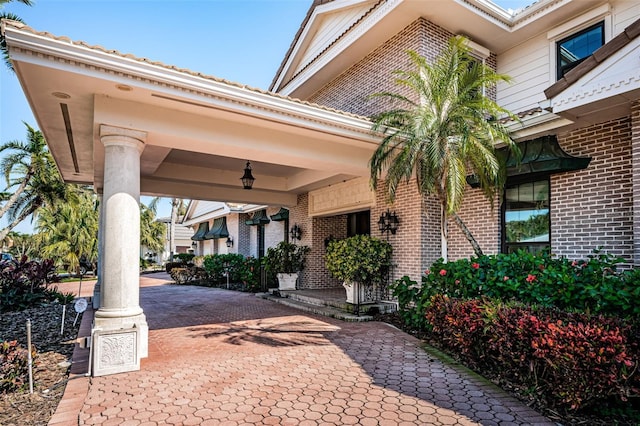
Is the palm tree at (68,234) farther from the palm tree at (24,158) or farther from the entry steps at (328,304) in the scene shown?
the entry steps at (328,304)

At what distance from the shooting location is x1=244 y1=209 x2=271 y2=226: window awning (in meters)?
16.9

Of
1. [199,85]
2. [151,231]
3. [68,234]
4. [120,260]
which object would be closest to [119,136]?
[199,85]

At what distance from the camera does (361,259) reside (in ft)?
29.6

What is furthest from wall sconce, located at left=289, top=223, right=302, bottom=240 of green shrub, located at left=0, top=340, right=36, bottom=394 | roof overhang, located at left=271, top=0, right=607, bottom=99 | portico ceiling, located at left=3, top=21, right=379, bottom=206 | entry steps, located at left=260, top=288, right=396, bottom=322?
green shrub, located at left=0, top=340, right=36, bottom=394

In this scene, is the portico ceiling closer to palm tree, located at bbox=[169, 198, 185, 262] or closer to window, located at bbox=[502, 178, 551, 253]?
window, located at bbox=[502, 178, 551, 253]

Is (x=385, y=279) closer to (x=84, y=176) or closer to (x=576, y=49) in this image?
(x=576, y=49)

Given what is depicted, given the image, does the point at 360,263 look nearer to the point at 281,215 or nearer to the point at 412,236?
the point at 412,236

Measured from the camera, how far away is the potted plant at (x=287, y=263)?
497 inches

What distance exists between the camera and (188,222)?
27094 millimetres

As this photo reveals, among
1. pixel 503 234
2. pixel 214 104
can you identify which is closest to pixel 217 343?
pixel 214 104

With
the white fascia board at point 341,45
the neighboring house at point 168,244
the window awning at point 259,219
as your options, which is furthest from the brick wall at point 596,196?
the neighboring house at point 168,244

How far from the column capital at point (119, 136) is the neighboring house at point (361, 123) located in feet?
0.07

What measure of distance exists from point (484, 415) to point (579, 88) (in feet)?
15.6

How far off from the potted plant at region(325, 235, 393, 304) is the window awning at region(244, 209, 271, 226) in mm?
7862
